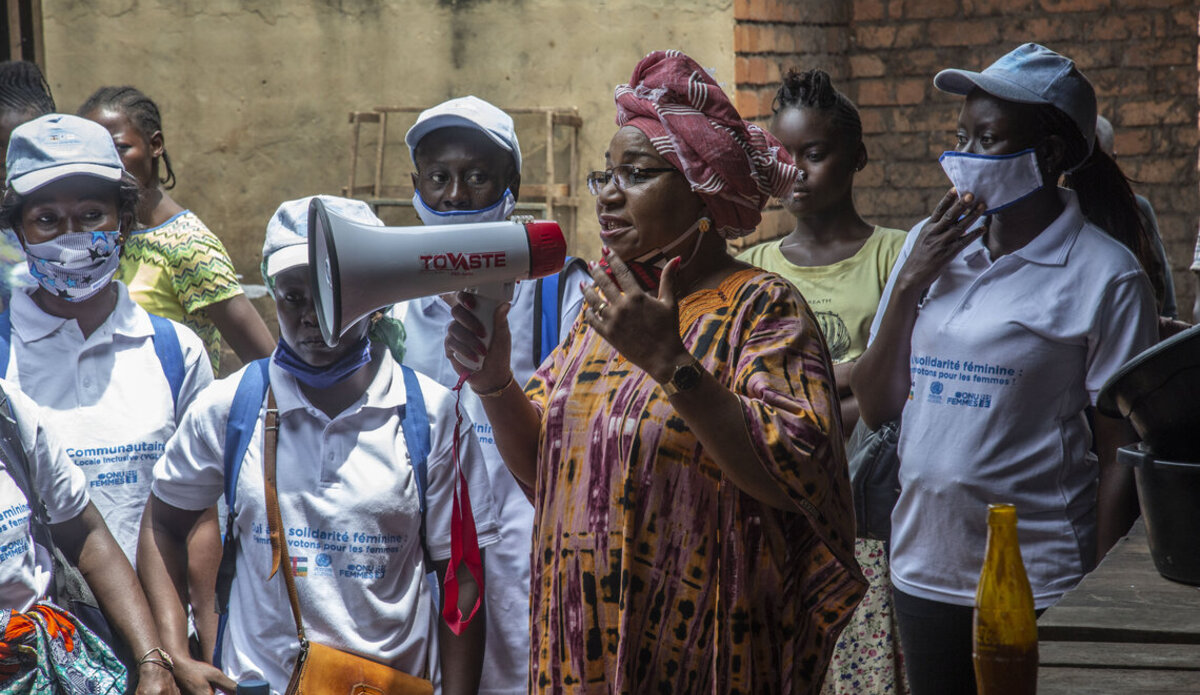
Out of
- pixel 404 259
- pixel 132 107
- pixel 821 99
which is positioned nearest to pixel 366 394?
pixel 404 259

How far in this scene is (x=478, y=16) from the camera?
22.1 ft

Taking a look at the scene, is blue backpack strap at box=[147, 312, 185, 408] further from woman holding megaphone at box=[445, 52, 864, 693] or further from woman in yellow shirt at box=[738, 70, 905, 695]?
woman in yellow shirt at box=[738, 70, 905, 695]

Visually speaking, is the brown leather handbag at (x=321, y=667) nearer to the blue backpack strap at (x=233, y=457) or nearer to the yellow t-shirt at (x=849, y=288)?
the blue backpack strap at (x=233, y=457)

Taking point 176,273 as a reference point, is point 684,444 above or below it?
below

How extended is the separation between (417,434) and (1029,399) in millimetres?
1399

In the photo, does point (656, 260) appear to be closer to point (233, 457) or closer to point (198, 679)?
point (233, 457)

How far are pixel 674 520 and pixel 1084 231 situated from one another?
4.81ft

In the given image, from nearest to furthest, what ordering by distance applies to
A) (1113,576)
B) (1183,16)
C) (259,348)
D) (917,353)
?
1. (1113,576)
2. (917,353)
3. (259,348)
4. (1183,16)

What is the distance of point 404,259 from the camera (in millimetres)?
2418

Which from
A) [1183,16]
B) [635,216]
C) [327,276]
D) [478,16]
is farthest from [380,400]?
[1183,16]

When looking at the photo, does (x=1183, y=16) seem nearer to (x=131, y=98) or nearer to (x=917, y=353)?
(x=917, y=353)

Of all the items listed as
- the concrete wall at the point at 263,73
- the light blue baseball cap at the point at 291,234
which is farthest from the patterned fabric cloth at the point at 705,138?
the concrete wall at the point at 263,73

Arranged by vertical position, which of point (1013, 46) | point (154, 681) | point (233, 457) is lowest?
point (154, 681)

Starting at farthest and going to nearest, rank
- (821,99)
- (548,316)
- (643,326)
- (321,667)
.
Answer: (821,99)
(548,316)
(321,667)
(643,326)
